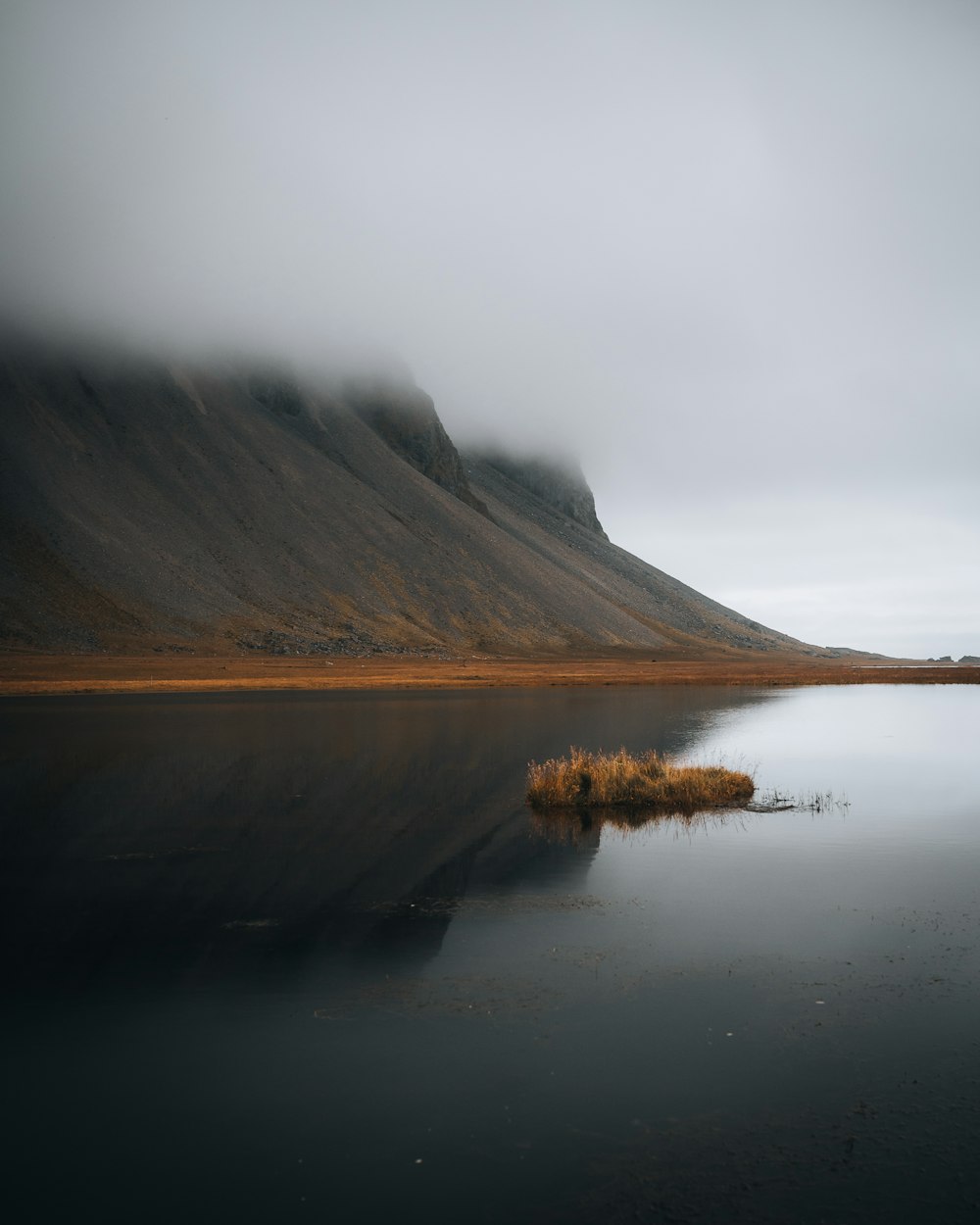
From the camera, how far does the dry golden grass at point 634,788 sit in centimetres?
2497

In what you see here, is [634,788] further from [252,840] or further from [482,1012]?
[482,1012]

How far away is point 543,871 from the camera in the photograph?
57.8 feet

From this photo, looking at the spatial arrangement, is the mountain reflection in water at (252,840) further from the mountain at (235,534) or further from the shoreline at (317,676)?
the mountain at (235,534)

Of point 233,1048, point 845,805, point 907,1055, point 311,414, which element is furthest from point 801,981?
point 311,414

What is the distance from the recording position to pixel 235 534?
13375 cm

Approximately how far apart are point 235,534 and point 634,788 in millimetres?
116832

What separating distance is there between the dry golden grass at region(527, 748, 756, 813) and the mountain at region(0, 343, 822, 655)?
8550 cm

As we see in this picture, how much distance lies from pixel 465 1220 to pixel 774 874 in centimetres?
1212

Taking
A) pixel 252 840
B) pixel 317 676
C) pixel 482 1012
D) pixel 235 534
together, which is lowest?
pixel 317 676

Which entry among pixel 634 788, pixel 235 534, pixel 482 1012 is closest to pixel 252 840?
pixel 482 1012

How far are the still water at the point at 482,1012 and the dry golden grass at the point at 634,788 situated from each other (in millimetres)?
1469

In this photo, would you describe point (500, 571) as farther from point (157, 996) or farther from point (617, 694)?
point (157, 996)

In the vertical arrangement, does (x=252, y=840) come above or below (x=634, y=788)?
below

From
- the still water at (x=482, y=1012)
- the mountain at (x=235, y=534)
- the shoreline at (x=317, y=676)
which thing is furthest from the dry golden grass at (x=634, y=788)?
the mountain at (x=235, y=534)
